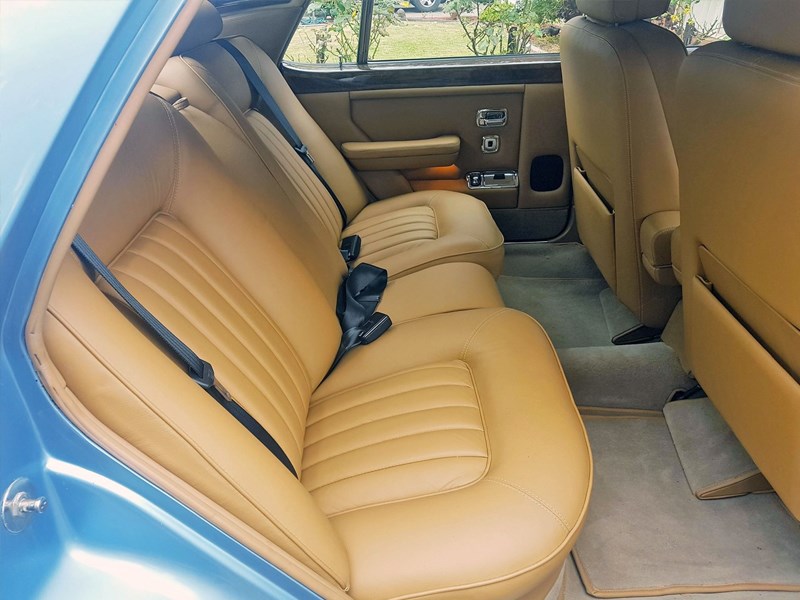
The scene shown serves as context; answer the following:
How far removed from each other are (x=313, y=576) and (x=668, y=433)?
3.83ft

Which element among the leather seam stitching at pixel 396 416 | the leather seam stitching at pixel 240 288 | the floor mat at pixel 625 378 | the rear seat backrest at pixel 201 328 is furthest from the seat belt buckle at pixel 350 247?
the leather seam stitching at pixel 396 416

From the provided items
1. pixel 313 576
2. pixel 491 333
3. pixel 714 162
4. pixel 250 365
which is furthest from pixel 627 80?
pixel 313 576

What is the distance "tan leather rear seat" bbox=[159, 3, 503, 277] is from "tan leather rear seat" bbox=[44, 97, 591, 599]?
0.76ft

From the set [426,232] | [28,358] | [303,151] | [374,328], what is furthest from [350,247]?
[28,358]

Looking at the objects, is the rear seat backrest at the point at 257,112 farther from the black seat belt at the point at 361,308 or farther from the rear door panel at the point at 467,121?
the black seat belt at the point at 361,308

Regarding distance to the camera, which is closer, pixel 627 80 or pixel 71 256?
pixel 71 256

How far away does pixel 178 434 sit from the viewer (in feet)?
2.52

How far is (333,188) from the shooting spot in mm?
2443

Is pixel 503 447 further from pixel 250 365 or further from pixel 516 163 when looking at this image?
pixel 516 163

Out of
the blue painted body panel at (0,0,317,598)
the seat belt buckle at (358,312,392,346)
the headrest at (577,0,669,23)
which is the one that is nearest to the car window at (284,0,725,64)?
the headrest at (577,0,669,23)

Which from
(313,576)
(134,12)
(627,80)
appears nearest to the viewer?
(134,12)

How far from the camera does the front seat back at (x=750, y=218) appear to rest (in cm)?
101

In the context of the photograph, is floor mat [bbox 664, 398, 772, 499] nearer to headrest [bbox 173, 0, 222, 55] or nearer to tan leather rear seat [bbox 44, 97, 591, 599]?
tan leather rear seat [bbox 44, 97, 591, 599]

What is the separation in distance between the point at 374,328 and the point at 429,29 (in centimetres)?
137
